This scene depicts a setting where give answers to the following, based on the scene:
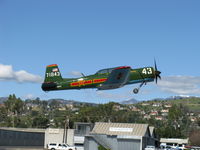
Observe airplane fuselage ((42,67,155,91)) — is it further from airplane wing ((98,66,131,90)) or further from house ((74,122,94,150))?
house ((74,122,94,150))

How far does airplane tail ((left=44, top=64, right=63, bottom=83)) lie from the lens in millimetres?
41719

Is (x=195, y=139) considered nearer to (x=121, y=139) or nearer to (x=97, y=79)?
(x=121, y=139)

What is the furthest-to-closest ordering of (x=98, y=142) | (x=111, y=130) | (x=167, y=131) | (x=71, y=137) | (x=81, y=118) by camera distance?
(x=81, y=118) → (x=167, y=131) → (x=71, y=137) → (x=111, y=130) → (x=98, y=142)

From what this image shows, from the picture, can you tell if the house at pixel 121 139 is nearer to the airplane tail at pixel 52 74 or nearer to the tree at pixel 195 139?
the airplane tail at pixel 52 74

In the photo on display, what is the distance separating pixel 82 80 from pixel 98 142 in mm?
32579

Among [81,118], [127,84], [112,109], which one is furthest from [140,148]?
[112,109]

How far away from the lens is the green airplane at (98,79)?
40.4 meters

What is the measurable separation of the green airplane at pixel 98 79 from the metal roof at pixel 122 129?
35596mm

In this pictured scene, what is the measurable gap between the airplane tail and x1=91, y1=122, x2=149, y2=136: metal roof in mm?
37140

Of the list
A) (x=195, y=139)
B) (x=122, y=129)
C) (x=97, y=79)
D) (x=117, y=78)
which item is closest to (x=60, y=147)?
(x=122, y=129)

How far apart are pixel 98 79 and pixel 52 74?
4848 millimetres

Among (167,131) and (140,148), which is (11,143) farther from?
(167,131)

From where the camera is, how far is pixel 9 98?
175625mm

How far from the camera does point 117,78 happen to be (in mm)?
39531
